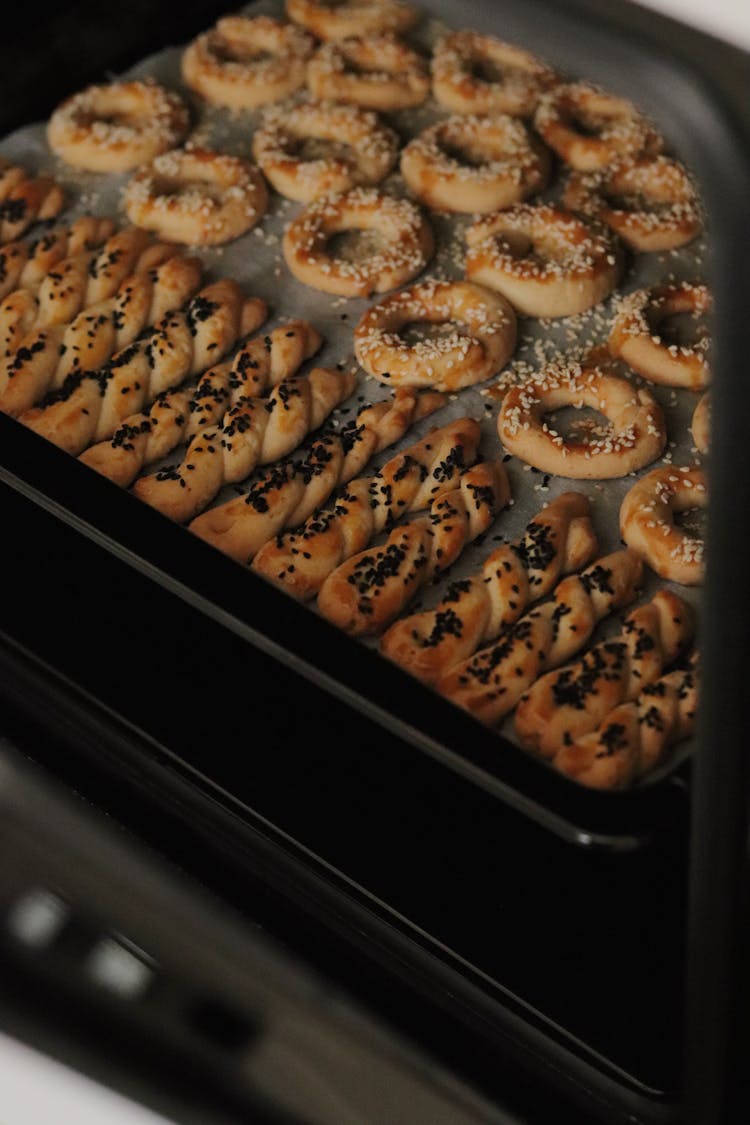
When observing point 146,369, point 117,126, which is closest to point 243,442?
point 146,369

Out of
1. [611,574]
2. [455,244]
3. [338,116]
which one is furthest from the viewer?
[338,116]

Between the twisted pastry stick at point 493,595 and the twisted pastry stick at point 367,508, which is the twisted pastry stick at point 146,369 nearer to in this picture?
the twisted pastry stick at point 367,508

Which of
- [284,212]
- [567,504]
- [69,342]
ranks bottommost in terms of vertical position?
[69,342]

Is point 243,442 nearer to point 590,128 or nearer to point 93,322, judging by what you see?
point 93,322

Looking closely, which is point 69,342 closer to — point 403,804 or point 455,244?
point 455,244

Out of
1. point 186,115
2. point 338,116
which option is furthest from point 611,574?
point 186,115

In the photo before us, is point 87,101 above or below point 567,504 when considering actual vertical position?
below

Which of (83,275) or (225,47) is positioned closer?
(83,275)
